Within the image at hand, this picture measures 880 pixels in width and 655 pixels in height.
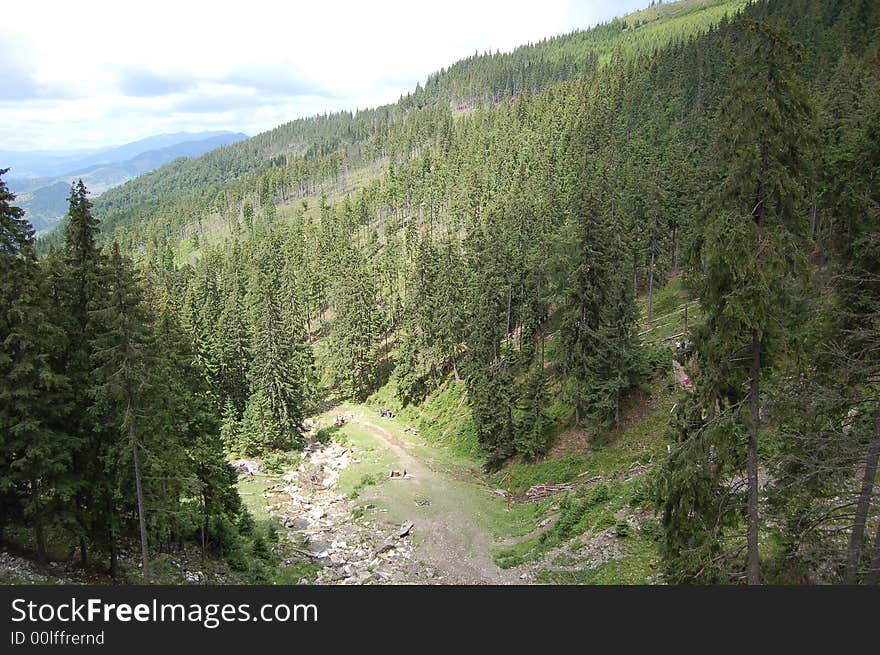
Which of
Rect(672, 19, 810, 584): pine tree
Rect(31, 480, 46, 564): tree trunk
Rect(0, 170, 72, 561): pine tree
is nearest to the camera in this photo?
Rect(672, 19, 810, 584): pine tree

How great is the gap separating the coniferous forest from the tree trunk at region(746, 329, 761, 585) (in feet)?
0.25

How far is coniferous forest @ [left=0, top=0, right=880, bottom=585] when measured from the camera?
35.9 feet

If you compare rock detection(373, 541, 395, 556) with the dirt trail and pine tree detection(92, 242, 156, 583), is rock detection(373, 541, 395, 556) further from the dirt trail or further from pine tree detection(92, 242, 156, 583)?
pine tree detection(92, 242, 156, 583)

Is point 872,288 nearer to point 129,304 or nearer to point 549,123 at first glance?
point 129,304

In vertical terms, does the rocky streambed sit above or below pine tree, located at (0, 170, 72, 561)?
below

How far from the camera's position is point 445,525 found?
108 feet

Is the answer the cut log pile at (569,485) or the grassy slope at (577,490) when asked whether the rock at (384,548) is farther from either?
the cut log pile at (569,485)

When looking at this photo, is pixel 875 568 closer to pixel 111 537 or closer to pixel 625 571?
pixel 625 571

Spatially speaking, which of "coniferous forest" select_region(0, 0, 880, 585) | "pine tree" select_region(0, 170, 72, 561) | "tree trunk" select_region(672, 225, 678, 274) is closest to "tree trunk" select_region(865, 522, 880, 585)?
"coniferous forest" select_region(0, 0, 880, 585)

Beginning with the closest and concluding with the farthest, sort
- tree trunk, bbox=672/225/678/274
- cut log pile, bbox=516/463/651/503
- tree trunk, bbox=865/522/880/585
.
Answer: tree trunk, bbox=865/522/880/585
cut log pile, bbox=516/463/651/503
tree trunk, bbox=672/225/678/274

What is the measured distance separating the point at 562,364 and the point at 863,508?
29.9m

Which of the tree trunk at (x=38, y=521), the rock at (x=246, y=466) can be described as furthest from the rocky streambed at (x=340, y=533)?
the tree trunk at (x=38, y=521)

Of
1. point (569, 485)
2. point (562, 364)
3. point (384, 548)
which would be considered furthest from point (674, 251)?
point (384, 548)

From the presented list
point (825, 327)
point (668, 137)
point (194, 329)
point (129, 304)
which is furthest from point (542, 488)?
point (668, 137)
